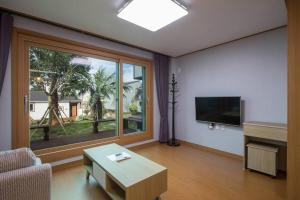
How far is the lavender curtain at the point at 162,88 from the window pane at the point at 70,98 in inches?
46.0

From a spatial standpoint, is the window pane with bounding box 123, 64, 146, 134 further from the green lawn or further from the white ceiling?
the white ceiling

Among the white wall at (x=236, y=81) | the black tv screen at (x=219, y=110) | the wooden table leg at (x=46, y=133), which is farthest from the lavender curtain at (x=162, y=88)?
the wooden table leg at (x=46, y=133)

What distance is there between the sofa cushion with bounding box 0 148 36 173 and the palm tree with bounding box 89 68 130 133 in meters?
2.13

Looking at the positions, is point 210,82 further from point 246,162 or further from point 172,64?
point 246,162

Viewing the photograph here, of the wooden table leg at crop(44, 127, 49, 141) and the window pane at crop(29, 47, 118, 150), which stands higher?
the window pane at crop(29, 47, 118, 150)

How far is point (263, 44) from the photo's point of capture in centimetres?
274

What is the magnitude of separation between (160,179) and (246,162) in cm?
185

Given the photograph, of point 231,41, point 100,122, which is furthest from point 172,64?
point 100,122

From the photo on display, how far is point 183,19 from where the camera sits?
2.29 m

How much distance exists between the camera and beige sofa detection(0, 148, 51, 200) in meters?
1.19

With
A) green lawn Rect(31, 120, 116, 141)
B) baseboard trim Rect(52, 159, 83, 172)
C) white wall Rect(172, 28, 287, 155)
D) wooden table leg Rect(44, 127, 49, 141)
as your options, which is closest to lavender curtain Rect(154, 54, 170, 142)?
white wall Rect(172, 28, 287, 155)

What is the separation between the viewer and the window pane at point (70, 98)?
2.71 m

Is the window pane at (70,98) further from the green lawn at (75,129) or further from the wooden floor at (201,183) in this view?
the wooden floor at (201,183)

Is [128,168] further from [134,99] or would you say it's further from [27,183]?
[134,99]
